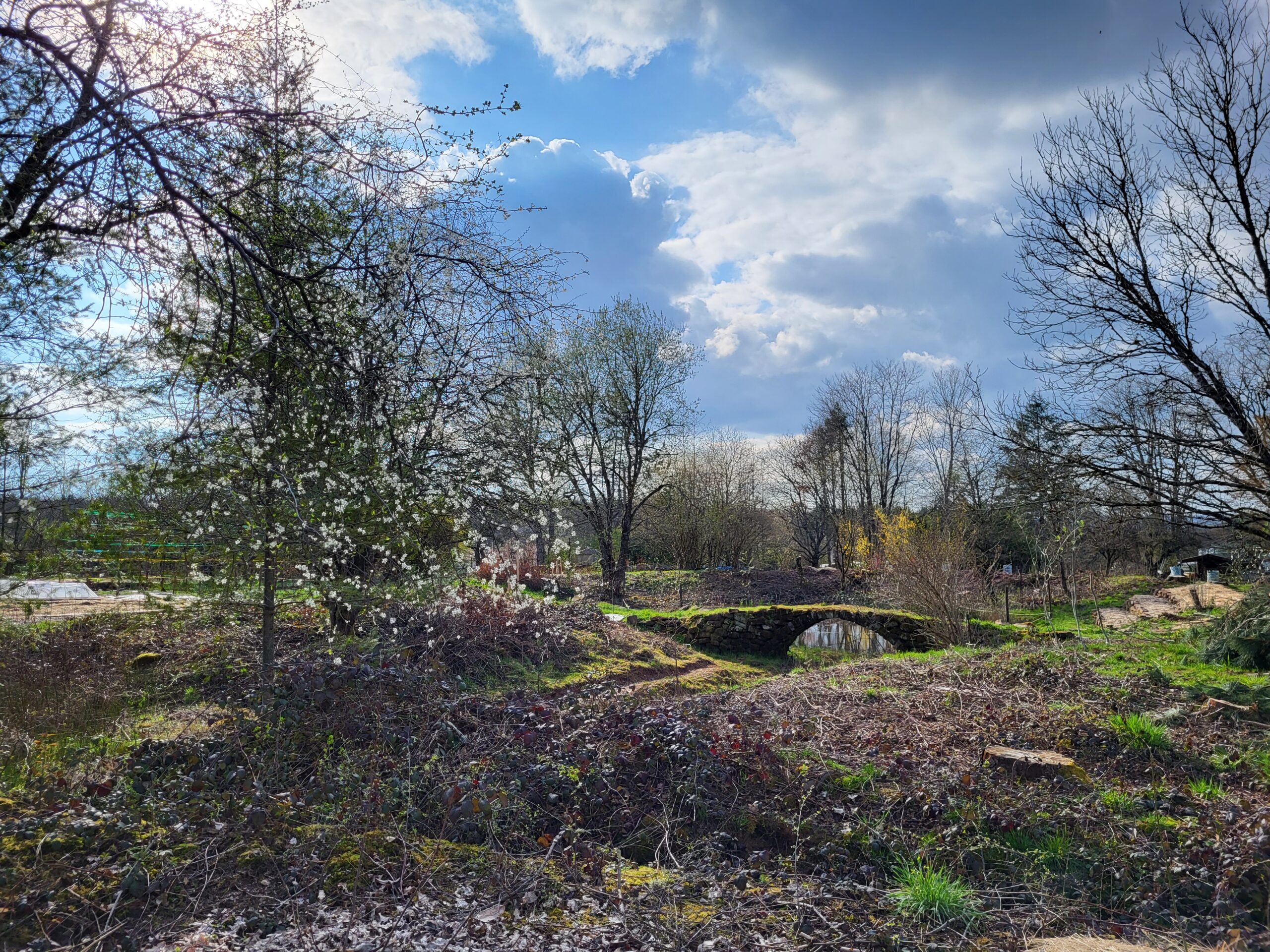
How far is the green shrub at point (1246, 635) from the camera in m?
8.88

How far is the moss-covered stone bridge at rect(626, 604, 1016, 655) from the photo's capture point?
48.0 feet

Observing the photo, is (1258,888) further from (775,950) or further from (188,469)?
(188,469)

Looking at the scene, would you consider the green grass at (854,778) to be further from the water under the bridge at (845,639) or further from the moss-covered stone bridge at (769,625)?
the water under the bridge at (845,639)

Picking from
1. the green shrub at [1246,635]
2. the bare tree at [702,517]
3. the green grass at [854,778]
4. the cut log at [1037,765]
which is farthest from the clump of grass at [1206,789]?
the bare tree at [702,517]

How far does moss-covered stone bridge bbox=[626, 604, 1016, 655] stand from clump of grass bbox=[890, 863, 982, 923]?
428 inches

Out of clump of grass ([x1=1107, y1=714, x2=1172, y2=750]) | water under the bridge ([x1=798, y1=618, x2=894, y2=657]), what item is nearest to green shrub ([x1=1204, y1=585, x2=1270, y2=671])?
clump of grass ([x1=1107, y1=714, x2=1172, y2=750])

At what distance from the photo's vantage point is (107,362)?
6047 millimetres

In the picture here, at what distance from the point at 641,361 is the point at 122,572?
15.4 metres

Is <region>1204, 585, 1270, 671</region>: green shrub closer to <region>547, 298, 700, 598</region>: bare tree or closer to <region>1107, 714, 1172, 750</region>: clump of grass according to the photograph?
<region>1107, 714, 1172, 750</region>: clump of grass

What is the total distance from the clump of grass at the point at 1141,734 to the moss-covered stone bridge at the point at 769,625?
823 cm

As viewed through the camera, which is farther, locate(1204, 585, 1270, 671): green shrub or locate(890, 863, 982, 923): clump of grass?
locate(1204, 585, 1270, 671): green shrub

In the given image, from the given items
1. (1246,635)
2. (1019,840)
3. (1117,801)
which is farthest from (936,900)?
(1246,635)

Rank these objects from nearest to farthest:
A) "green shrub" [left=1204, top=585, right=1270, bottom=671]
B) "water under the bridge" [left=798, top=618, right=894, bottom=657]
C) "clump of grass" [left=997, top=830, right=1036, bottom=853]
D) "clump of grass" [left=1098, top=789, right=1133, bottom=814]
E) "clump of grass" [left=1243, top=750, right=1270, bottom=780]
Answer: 1. "clump of grass" [left=997, top=830, right=1036, bottom=853]
2. "clump of grass" [left=1098, top=789, right=1133, bottom=814]
3. "clump of grass" [left=1243, top=750, right=1270, bottom=780]
4. "green shrub" [left=1204, top=585, right=1270, bottom=671]
5. "water under the bridge" [left=798, top=618, right=894, bottom=657]

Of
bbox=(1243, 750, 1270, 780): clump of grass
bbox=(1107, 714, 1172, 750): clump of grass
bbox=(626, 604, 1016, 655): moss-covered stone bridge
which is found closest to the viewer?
bbox=(1243, 750, 1270, 780): clump of grass
